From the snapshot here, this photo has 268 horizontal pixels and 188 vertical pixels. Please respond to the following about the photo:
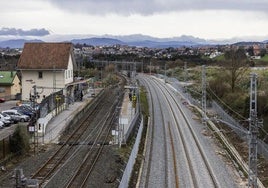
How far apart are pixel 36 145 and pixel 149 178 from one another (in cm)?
1058

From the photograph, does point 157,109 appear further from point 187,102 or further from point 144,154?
point 144,154

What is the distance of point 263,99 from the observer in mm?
52000

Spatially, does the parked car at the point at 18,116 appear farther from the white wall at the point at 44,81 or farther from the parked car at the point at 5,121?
the white wall at the point at 44,81

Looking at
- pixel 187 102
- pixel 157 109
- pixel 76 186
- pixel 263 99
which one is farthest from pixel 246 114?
pixel 76 186

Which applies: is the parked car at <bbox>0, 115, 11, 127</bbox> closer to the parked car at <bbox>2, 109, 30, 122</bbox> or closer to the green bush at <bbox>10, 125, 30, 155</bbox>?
the parked car at <bbox>2, 109, 30, 122</bbox>

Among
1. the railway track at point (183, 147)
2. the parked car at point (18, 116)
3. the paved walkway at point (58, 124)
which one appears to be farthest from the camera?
the parked car at point (18, 116)

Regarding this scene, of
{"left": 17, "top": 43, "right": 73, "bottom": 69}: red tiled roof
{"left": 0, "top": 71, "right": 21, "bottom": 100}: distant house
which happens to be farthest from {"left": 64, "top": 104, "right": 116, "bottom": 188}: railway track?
{"left": 0, "top": 71, "right": 21, "bottom": 100}: distant house

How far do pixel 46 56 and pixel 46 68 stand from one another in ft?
6.05

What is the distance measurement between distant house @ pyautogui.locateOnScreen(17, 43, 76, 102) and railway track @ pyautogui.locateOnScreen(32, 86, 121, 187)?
529cm

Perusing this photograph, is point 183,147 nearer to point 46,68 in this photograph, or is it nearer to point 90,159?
point 90,159

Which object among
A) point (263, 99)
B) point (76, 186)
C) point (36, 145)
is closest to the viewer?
point (76, 186)

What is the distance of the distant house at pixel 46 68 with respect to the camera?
195 ft

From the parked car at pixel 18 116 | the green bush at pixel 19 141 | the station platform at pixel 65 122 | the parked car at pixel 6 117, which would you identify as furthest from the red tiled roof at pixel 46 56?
the green bush at pixel 19 141

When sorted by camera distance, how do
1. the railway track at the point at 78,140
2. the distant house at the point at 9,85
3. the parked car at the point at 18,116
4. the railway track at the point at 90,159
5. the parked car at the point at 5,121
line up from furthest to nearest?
A: 1. the distant house at the point at 9,85
2. the parked car at the point at 18,116
3. the parked car at the point at 5,121
4. the railway track at the point at 78,140
5. the railway track at the point at 90,159
